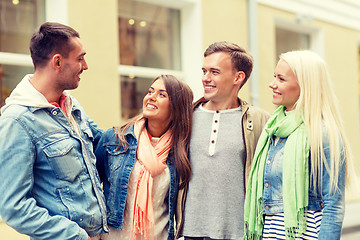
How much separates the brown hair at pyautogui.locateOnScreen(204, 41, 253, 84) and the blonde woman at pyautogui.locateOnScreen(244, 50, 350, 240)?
1.71ft

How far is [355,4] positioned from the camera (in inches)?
335

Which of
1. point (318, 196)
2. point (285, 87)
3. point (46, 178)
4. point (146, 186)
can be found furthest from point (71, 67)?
point (318, 196)

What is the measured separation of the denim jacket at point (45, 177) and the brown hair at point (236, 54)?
127 cm

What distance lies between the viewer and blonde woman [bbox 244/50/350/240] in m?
2.43

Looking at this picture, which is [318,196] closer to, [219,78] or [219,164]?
[219,164]

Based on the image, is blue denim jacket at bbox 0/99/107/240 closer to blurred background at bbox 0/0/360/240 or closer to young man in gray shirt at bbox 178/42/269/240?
young man in gray shirt at bbox 178/42/269/240

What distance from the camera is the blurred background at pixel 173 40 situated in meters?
4.93

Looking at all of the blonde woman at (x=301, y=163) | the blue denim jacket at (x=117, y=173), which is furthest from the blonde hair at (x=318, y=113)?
the blue denim jacket at (x=117, y=173)

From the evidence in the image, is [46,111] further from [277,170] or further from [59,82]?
[277,170]

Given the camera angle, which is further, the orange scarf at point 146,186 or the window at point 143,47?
the window at point 143,47

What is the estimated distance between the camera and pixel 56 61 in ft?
7.55

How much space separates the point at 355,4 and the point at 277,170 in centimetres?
703

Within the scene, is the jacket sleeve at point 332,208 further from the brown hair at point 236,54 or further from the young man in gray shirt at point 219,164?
the brown hair at point 236,54

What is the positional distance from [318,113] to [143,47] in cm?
393
